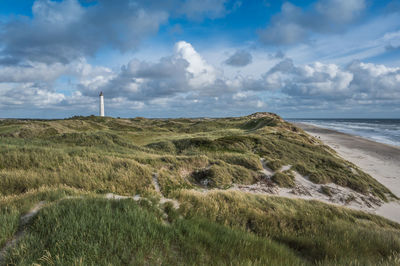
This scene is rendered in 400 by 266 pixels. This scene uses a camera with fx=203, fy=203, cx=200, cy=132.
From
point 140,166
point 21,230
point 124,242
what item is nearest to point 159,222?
point 124,242

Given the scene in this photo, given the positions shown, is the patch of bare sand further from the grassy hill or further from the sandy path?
the sandy path

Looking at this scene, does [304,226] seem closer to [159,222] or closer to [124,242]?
[159,222]

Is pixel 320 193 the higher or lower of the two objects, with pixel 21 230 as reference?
lower

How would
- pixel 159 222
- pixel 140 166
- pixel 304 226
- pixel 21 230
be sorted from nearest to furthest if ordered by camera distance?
pixel 21 230 < pixel 159 222 < pixel 304 226 < pixel 140 166

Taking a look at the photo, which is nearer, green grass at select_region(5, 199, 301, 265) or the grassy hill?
green grass at select_region(5, 199, 301, 265)

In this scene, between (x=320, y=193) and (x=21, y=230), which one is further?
(x=320, y=193)

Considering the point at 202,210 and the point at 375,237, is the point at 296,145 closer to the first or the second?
the point at 375,237

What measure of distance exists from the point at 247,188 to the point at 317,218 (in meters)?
5.34

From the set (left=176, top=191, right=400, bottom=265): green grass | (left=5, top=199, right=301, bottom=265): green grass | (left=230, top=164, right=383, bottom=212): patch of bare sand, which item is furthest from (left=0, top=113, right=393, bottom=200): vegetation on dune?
(left=5, top=199, right=301, bottom=265): green grass

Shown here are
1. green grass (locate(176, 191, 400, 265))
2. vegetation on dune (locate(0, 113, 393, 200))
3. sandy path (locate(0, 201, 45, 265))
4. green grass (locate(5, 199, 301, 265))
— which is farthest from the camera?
vegetation on dune (locate(0, 113, 393, 200))

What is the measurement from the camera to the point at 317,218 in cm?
722

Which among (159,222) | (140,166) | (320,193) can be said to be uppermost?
(159,222)

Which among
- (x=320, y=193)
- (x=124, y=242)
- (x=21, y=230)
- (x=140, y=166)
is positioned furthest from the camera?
(x=320, y=193)

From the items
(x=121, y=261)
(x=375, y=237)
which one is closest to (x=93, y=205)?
(x=121, y=261)
